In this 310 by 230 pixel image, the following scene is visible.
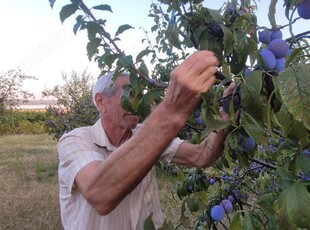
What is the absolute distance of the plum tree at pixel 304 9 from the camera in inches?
25.5

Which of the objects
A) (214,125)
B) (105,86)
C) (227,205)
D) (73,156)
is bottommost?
(227,205)

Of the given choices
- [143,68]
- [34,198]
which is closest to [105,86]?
[143,68]

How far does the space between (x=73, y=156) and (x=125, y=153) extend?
1.65 ft

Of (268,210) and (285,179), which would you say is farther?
(268,210)

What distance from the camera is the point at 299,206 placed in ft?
2.08

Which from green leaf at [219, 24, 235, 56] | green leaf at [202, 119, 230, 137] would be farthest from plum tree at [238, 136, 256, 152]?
green leaf at [219, 24, 235, 56]

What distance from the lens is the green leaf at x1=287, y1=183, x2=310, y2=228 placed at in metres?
0.63

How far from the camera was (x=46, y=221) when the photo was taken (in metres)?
4.26

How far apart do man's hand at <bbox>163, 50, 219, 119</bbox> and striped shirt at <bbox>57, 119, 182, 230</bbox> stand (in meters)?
0.56

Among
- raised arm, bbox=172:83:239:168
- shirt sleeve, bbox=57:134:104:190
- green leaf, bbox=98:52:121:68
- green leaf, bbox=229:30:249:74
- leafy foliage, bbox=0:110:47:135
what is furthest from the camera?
leafy foliage, bbox=0:110:47:135

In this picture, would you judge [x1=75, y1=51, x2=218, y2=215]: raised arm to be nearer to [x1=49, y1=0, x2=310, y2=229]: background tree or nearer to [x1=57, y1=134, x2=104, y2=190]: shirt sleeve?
[x1=49, y1=0, x2=310, y2=229]: background tree

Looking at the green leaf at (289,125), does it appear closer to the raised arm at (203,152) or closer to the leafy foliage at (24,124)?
the raised arm at (203,152)

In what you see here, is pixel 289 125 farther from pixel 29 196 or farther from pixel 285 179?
pixel 29 196

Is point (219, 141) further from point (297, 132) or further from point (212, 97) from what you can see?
point (297, 132)
